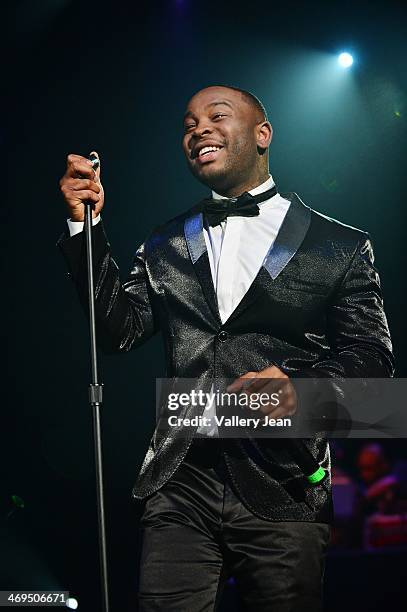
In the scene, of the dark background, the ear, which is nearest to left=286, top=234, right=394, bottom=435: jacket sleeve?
Answer: the ear

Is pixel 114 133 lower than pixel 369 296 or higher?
higher

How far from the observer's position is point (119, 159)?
3236 mm

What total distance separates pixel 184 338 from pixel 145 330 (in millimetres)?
205

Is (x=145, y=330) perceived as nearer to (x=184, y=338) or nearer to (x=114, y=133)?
(x=184, y=338)

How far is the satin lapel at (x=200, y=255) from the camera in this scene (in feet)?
6.60

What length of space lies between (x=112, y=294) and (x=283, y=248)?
49 cm

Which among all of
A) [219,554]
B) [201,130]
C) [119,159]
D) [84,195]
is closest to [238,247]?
[201,130]

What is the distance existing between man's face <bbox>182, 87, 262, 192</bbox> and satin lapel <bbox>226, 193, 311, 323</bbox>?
0.22 meters

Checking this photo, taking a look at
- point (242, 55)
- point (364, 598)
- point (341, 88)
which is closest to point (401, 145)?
point (341, 88)

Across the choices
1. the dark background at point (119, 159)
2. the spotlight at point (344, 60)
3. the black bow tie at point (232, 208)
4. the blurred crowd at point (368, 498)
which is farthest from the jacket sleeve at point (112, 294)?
the blurred crowd at point (368, 498)

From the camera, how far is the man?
5.96ft

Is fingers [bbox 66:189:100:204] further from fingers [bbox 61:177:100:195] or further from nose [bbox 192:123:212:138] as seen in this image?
nose [bbox 192:123:212:138]

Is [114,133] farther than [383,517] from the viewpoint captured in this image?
No

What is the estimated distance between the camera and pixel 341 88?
10.9 feet
